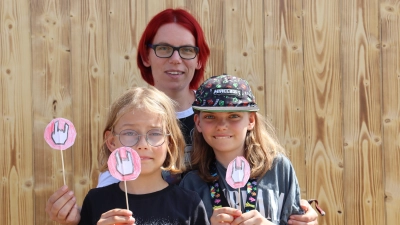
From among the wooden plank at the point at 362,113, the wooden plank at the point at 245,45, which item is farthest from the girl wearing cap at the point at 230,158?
the wooden plank at the point at 362,113

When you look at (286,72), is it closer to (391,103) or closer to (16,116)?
(391,103)

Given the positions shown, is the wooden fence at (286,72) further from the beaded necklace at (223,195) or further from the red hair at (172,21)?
the beaded necklace at (223,195)

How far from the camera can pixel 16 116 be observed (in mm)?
3123

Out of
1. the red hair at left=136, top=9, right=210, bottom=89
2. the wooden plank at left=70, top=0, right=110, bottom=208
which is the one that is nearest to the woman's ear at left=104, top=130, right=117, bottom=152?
the red hair at left=136, top=9, right=210, bottom=89

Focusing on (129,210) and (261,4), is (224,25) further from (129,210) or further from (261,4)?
(129,210)

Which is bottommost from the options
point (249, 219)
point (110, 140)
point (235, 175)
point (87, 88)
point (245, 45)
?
point (249, 219)

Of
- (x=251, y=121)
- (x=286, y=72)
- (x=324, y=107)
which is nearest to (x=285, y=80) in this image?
(x=286, y=72)

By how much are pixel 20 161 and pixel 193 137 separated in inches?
44.2

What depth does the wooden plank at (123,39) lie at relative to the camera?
3.17 metres

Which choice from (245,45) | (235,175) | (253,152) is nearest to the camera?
(235,175)

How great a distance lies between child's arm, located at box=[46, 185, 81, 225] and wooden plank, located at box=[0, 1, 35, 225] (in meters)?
1.18

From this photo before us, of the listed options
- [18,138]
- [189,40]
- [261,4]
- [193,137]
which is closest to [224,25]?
[261,4]

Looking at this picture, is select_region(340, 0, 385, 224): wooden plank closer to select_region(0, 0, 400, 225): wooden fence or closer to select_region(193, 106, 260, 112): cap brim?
select_region(0, 0, 400, 225): wooden fence

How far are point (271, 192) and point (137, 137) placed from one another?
567 mm
